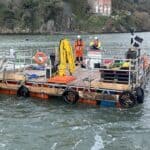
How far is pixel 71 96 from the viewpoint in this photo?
87.9ft

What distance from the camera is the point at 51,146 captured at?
20094mm

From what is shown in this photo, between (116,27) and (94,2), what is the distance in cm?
1392

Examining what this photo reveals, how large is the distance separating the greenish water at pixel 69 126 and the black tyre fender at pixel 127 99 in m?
0.36

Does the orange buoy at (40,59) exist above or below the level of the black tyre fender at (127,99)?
above

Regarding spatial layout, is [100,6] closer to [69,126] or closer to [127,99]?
[127,99]

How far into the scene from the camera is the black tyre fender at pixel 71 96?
87.6 ft

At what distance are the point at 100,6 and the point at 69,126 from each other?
177023mm

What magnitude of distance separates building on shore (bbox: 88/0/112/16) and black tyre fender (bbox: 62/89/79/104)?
167 metres

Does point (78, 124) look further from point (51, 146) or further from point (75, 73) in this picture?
point (75, 73)

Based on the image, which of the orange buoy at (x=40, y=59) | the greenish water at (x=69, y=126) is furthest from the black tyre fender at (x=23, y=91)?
the orange buoy at (x=40, y=59)

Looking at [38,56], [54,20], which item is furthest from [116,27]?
[38,56]

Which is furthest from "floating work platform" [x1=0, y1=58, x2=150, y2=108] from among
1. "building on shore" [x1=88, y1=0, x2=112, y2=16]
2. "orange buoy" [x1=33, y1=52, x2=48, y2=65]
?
"building on shore" [x1=88, y1=0, x2=112, y2=16]

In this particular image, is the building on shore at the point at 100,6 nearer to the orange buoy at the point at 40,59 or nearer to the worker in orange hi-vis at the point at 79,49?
the worker in orange hi-vis at the point at 79,49

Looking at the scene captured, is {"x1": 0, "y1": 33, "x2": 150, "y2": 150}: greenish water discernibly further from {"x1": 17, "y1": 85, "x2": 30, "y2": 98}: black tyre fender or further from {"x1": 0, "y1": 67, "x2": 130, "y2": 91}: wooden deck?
{"x1": 0, "y1": 67, "x2": 130, "y2": 91}: wooden deck
